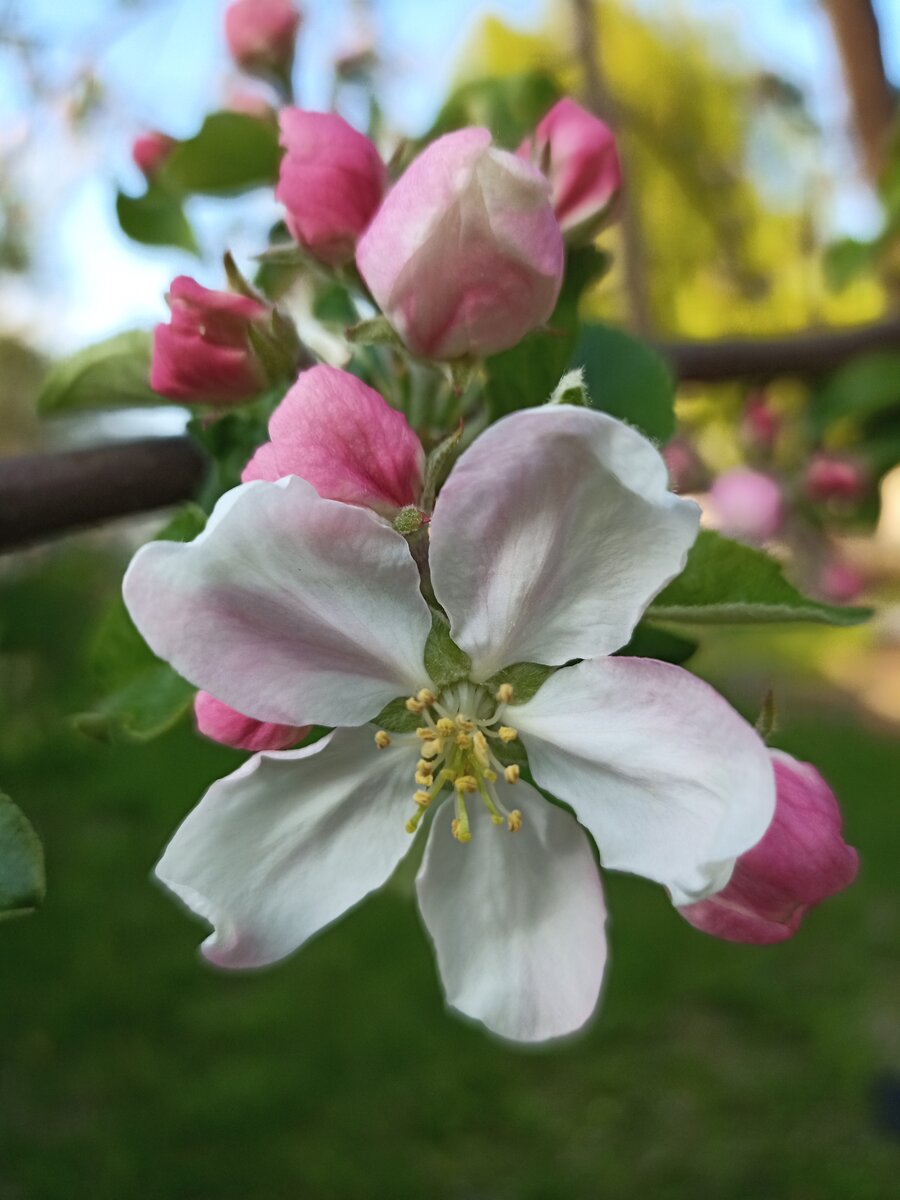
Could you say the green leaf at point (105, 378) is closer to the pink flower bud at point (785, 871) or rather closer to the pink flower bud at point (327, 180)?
the pink flower bud at point (327, 180)

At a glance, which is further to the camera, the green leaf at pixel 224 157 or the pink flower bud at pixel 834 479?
the pink flower bud at pixel 834 479

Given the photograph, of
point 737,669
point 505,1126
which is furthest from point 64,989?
point 737,669

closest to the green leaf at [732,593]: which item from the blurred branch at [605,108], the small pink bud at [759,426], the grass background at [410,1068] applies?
the small pink bud at [759,426]

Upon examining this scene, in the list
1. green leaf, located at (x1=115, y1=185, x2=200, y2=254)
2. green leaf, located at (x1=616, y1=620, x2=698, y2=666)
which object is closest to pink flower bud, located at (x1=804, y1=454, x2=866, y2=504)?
green leaf, located at (x1=115, y1=185, x2=200, y2=254)

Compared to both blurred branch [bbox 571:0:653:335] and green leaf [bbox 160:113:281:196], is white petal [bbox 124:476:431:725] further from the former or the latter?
blurred branch [bbox 571:0:653:335]

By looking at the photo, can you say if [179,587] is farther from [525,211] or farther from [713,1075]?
[713,1075]

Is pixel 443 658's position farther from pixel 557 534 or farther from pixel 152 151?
pixel 152 151
